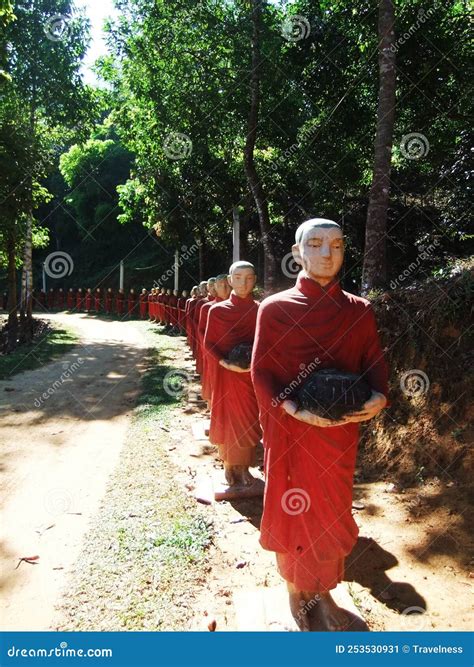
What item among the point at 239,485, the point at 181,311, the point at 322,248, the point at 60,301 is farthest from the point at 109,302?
the point at 322,248

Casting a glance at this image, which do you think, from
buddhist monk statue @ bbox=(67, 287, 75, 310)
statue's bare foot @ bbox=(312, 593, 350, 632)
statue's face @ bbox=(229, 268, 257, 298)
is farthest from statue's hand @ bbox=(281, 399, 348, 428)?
buddhist monk statue @ bbox=(67, 287, 75, 310)

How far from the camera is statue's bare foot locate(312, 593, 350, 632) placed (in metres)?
3.05

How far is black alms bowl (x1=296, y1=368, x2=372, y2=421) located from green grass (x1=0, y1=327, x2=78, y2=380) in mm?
9907

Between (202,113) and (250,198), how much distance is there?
4.35 metres

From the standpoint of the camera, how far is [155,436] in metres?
7.39

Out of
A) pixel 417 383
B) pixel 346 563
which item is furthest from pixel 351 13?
pixel 346 563

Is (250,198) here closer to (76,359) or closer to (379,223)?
(76,359)

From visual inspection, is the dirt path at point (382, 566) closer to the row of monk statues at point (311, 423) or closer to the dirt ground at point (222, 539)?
the dirt ground at point (222, 539)

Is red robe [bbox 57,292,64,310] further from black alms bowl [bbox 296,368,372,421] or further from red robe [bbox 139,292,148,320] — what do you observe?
black alms bowl [bbox 296,368,372,421]

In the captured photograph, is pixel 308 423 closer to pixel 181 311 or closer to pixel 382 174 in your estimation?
pixel 382 174

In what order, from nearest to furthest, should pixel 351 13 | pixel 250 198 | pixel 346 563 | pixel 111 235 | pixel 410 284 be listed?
pixel 346 563, pixel 410 284, pixel 351 13, pixel 250 198, pixel 111 235

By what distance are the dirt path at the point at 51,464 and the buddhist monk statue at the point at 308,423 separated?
1.84 metres

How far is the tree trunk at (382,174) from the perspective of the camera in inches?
273

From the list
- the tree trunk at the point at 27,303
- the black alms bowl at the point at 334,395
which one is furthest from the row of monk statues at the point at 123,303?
the black alms bowl at the point at 334,395
